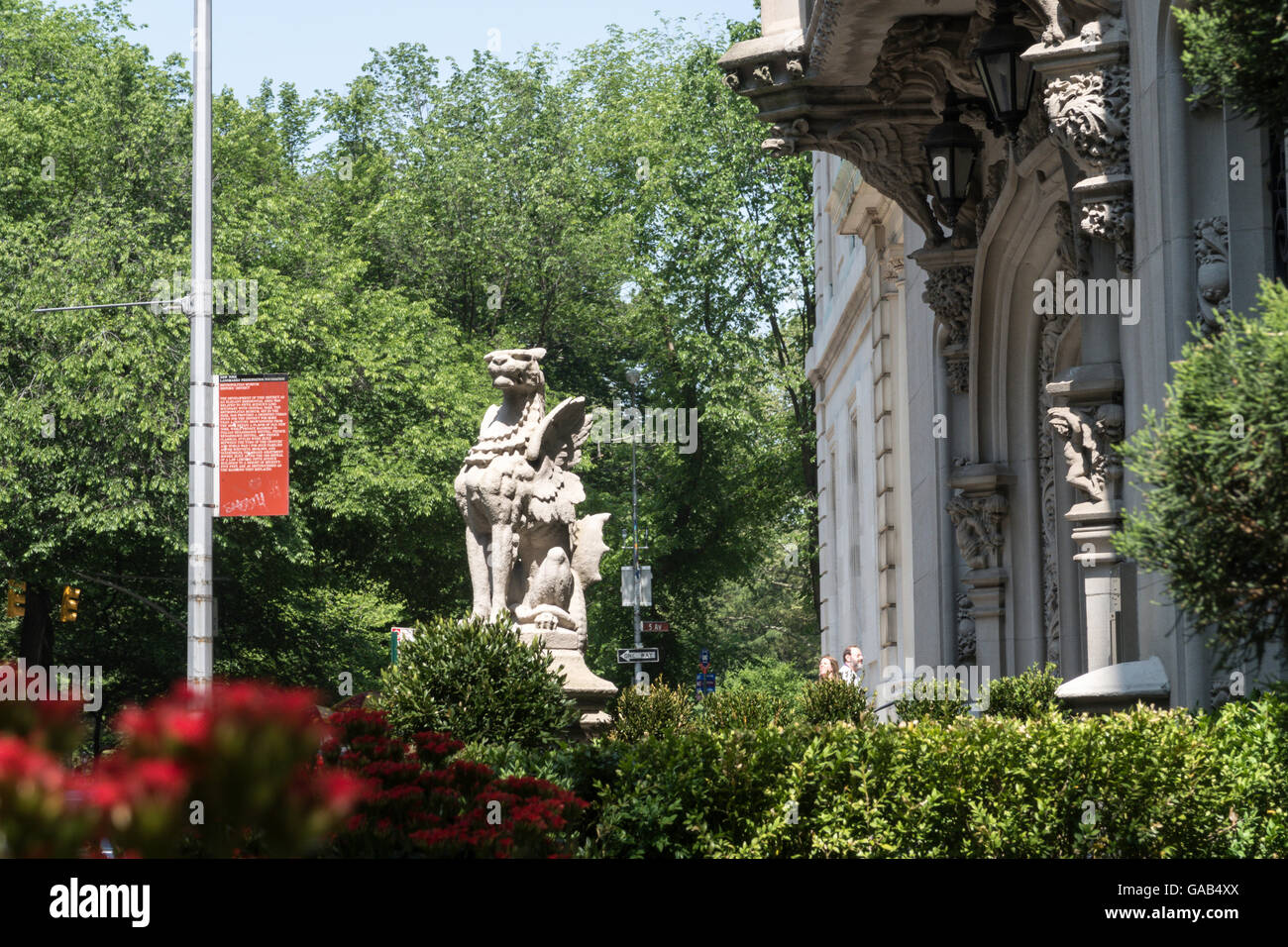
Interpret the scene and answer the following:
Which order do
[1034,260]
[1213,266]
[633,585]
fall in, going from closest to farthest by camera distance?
[1213,266] → [1034,260] → [633,585]

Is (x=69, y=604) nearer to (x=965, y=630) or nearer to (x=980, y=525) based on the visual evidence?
(x=965, y=630)

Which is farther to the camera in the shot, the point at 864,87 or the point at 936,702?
the point at 864,87

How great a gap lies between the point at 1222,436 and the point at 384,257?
42.7 metres

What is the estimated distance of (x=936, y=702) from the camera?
13359 mm

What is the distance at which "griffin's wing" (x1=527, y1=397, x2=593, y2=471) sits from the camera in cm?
1484

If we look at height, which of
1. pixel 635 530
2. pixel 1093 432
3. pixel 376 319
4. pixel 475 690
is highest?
pixel 376 319

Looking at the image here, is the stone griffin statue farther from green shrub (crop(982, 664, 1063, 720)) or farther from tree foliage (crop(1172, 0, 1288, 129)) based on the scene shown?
tree foliage (crop(1172, 0, 1288, 129))

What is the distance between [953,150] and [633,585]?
2873 cm

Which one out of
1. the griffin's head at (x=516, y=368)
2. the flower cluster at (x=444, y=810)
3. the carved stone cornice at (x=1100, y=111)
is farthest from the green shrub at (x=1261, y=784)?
the griffin's head at (x=516, y=368)

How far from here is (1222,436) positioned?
4.77 meters

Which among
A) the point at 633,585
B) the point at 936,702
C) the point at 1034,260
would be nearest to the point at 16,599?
the point at 633,585

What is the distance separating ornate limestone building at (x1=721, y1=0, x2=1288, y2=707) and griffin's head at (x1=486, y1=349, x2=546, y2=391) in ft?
10.0

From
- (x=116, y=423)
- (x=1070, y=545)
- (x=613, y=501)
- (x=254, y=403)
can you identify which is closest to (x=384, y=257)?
(x=613, y=501)

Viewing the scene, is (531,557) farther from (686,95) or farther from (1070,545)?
(686,95)
